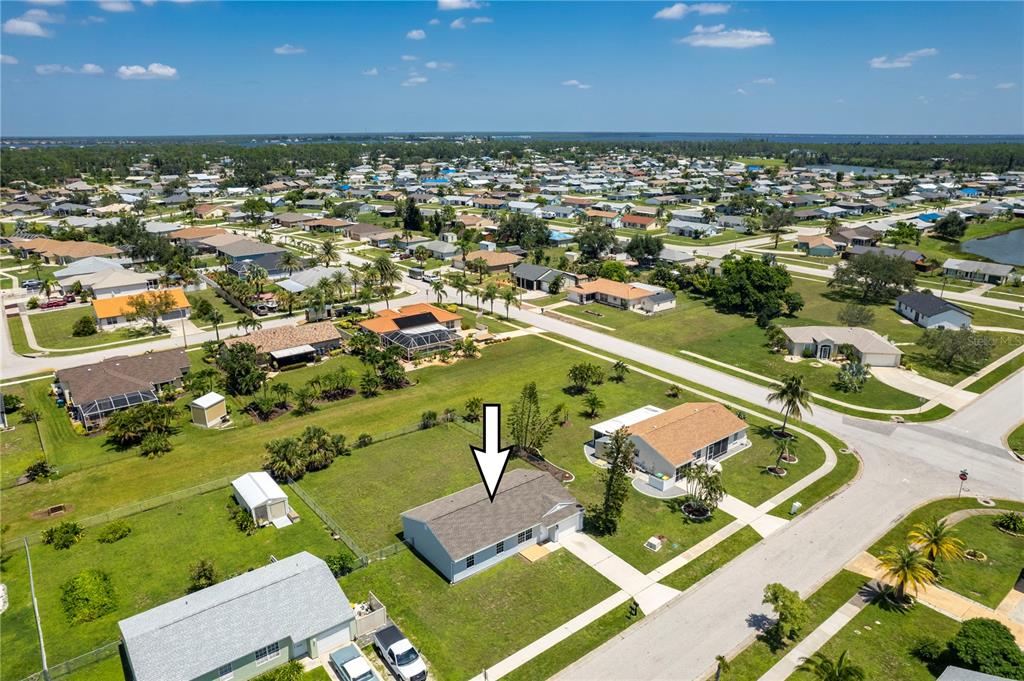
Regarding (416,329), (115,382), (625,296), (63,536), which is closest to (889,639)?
(63,536)

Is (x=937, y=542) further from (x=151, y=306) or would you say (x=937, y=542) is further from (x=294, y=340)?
(x=151, y=306)

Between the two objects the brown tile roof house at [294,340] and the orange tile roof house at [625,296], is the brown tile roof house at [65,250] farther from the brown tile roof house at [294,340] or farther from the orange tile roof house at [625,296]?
the orange tile roof house at [625,296]

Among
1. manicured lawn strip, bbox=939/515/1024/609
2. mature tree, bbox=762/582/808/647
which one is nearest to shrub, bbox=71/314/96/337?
mature tree, bbox=762/582/808/647

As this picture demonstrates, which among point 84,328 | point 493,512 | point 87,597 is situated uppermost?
point 84,328

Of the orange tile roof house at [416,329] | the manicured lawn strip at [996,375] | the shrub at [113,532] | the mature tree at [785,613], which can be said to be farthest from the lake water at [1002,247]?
the shrub at [113,532]

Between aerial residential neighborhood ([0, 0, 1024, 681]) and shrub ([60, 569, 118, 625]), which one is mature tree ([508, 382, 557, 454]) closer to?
aerial residential neighborhood ([0, 0, 1024, 681])
